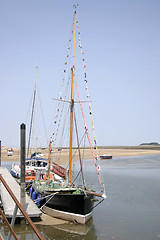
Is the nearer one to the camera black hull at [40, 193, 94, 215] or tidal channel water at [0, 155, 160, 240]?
tidal channel water at [0, 155, 160, 240]

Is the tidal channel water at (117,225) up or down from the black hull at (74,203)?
down

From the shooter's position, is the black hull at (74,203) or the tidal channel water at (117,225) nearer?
the tidal channel water at (117,225)

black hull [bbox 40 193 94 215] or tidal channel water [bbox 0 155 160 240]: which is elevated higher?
black hull [bbox 40 193 94 215]

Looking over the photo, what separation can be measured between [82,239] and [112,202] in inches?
365

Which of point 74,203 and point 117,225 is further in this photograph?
point 74,203

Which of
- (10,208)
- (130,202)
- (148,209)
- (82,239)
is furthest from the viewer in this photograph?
(130,202)

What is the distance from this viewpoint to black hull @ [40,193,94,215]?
18703mm

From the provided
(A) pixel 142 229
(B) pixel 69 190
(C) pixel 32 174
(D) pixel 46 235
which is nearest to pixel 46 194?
(B) pixel 69 190

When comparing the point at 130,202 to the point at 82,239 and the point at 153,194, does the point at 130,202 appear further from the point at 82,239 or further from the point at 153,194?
the point at 82,239

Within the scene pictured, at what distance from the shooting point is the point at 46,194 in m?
20.7

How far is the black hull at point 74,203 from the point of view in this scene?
18.7 metres

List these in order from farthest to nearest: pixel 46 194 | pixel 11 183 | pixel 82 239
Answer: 1. pixel 11 183
2. pixel 46 194
3. pixel 82 239

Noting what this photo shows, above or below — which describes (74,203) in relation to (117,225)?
above

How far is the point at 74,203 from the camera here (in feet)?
62.0
